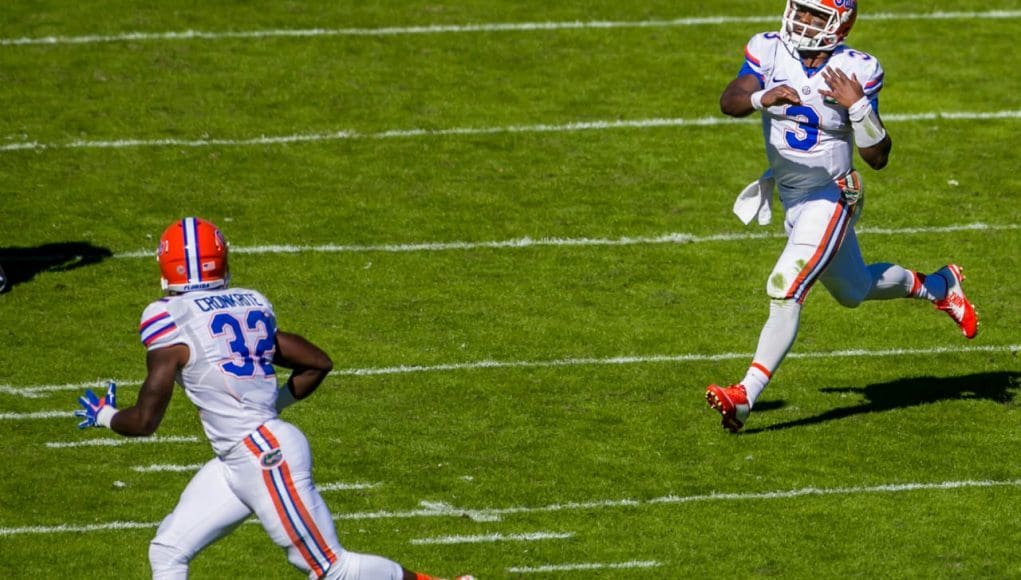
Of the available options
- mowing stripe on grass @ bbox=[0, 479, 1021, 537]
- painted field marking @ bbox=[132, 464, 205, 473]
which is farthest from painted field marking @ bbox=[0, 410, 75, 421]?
mowing stripe on grass @ bbox=[0, 479, 1021, 537]

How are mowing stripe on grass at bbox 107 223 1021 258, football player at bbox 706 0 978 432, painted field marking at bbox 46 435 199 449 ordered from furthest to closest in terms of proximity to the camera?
1. mowing stripe on grass at bbox 107 223 1021 258
2. painted field marking at bbox 46 435 199 449
3. football player at bbox 706 0 978 432

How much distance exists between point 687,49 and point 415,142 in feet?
8.81

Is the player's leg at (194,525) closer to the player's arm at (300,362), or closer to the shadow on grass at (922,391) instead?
the player's arm at (300,362)

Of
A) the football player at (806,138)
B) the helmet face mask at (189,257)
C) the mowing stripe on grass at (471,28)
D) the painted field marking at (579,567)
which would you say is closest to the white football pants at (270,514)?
the helmet face mask at (189,257)

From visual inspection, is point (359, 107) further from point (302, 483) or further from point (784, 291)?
point (302, 483)

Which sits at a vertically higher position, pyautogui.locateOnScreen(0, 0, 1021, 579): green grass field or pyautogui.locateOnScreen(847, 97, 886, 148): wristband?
pyautogui.locateOnScreen(847, 97, 886, 148): wristband

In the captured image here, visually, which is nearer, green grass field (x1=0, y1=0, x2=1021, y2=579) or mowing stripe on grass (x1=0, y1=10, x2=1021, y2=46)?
green grass field (x1=0, y1=0, x2=1021, y2=579)

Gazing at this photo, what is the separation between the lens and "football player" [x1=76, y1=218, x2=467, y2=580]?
5703 millimetres

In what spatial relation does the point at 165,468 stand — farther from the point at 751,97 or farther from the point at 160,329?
the point at 751,97

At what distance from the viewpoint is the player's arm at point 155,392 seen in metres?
5.70

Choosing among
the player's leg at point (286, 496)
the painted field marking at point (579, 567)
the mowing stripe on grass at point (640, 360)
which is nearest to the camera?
the player's leg at point (286, 496)

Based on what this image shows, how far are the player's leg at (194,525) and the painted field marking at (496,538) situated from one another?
1461mm

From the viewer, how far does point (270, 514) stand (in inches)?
224

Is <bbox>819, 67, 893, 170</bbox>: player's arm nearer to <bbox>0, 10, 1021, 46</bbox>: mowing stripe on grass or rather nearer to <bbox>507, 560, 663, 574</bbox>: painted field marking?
<bbox>507, 560, 663, 574</bbox>: painted field marking
